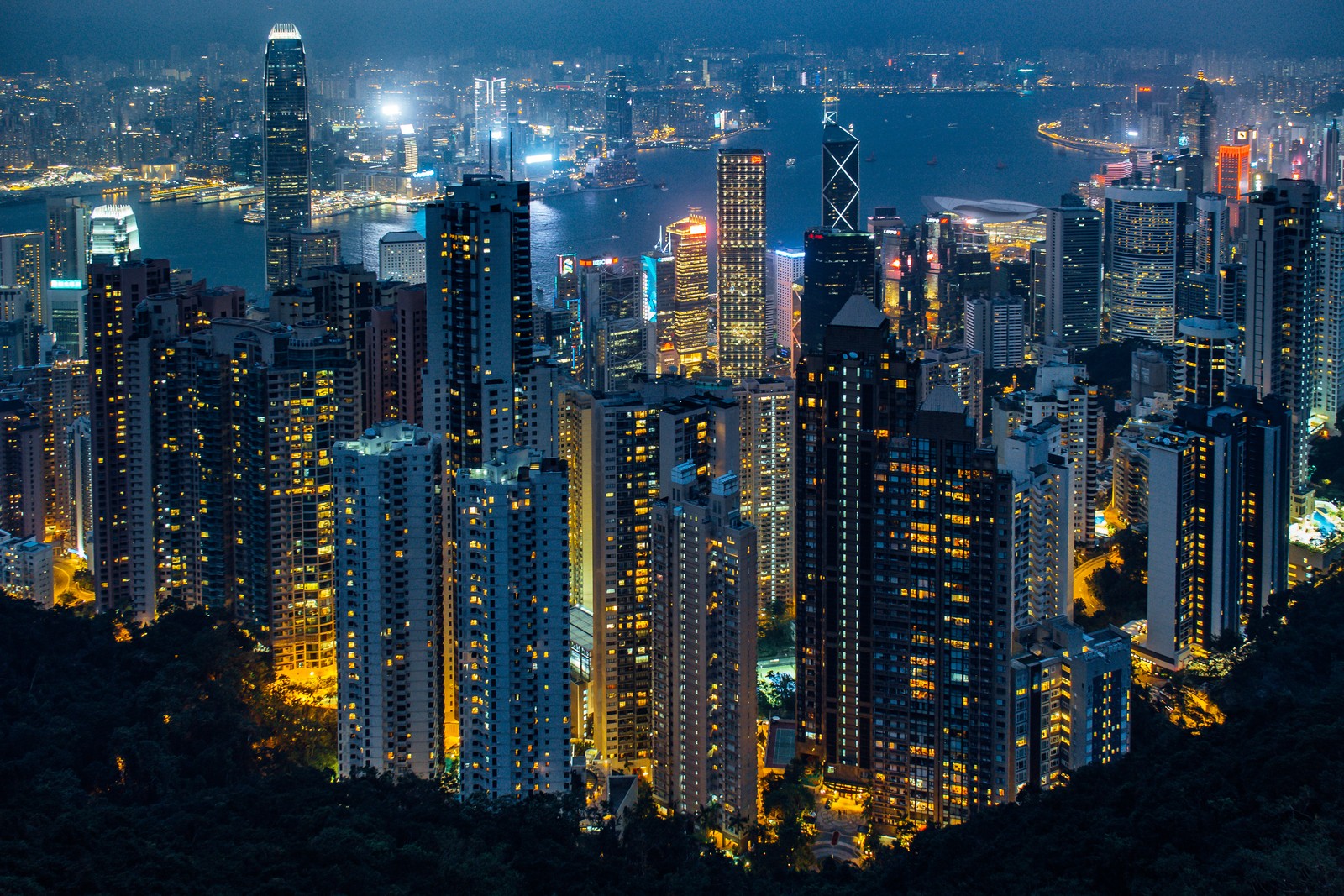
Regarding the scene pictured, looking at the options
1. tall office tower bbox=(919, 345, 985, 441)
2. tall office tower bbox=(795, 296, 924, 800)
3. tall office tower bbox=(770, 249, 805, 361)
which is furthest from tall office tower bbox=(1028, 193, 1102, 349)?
tall office tower bbox=(795, 296, 924, 800)

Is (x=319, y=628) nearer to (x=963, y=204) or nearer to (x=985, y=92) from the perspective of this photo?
(x=963, y=204)

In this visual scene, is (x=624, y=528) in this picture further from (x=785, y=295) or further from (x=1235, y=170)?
(x=1235, y=170)

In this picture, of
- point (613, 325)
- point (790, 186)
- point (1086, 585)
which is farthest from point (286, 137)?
point (1086, 585)

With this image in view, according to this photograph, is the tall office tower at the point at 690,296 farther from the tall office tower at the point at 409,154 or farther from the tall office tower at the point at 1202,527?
the tall office tower at the point at 1202,527

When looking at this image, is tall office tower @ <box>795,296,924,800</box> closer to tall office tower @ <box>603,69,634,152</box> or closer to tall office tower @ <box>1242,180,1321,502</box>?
tall office tower @ <box>1242,180,1321,502</box>

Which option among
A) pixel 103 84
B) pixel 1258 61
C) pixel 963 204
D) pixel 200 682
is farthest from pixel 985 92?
pixel 200 682

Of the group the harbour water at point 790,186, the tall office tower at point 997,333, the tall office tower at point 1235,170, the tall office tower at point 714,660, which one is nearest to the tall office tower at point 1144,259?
the tall office tower at point 1235,170
